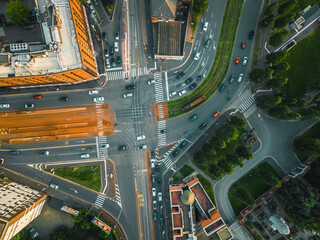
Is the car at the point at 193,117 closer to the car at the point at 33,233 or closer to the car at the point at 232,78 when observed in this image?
the car at the point at 232,78

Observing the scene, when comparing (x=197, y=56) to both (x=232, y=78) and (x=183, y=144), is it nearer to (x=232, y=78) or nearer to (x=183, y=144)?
(x=232, y=78)

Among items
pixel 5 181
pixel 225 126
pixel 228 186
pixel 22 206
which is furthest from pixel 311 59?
pixel 5 181

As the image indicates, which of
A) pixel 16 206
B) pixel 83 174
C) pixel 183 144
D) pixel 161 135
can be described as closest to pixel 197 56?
pixel 161 135

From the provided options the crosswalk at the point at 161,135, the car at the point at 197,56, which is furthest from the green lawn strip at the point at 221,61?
the car at the point at 197,56

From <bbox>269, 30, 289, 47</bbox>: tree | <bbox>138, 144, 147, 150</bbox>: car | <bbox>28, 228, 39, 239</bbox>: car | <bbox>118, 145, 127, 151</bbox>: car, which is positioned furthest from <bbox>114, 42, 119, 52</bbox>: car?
<bbox>28, 228, 39, 239</bbox>: car

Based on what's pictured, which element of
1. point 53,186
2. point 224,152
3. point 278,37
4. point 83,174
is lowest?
point 224,152

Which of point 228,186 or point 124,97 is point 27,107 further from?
point 228,186
